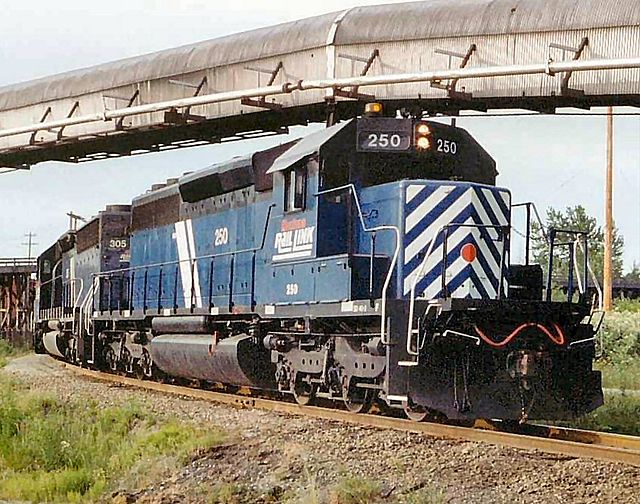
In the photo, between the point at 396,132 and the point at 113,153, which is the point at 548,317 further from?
the point at 113,153

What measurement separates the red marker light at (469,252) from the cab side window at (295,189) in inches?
83.2

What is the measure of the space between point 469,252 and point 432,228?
49 cm

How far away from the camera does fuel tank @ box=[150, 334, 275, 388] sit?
45.7ft

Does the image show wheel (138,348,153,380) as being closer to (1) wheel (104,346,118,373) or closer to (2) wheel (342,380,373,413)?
(1) wheel (104,346,118,373)

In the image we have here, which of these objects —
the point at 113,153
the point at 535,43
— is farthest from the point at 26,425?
the point at 113,153

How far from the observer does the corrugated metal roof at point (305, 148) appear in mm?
12062

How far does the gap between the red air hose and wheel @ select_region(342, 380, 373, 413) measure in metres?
1.81

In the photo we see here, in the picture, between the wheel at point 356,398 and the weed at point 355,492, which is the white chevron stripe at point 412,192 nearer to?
the wheel at point 356,398

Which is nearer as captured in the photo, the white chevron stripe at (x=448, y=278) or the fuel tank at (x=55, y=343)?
the white chevron stripe at (x=448, y=278)

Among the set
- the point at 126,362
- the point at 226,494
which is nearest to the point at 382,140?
the point at 226,494

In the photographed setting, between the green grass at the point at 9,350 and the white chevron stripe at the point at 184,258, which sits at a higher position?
the white chevron stripe at the point at 184,258

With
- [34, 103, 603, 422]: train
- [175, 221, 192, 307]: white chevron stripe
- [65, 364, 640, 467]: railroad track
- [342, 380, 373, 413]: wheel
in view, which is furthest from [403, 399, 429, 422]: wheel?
[175, 221, 192, 307]: white chevron stripe

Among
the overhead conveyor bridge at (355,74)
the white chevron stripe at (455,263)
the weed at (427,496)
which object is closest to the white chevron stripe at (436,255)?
the white chevron stripe at (455,263)

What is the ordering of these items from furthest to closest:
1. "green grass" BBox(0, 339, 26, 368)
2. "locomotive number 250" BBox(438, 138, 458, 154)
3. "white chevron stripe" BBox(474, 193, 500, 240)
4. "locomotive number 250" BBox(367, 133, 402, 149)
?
"green grass" BBox(0, 339, 26, 368) → "locomotive number 250" BBox(438, 138, 458, 154) → "locomotive number 250" BBox(367, 133, 402, 149) → "white chevron stripe" BBox(474, 193, 500, 240)
